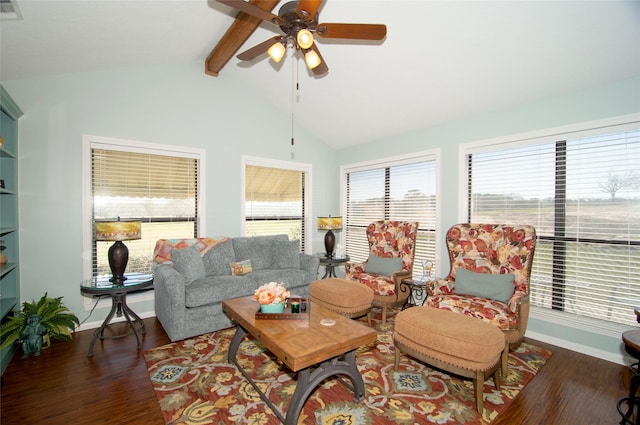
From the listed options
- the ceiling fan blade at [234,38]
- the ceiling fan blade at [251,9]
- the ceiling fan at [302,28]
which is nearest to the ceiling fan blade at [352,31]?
the ceiling fan at [302,28]

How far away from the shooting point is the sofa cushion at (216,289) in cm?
314

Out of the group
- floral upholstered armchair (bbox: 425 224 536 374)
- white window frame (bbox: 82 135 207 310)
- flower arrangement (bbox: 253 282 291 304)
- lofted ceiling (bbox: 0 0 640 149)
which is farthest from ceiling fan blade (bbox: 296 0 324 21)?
white window frame (bbox: 82 135 207 310)

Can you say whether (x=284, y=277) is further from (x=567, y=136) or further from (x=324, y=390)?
(x=567, y=136)

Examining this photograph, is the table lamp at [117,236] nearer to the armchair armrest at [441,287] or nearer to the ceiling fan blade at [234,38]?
the ceiling fan blade at [234,38]

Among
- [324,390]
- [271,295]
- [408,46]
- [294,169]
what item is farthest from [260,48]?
[324,390]

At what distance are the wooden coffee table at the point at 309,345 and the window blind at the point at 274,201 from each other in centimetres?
257

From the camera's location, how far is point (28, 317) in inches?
110

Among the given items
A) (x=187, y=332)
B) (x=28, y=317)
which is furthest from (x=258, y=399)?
(x=28, y=317)

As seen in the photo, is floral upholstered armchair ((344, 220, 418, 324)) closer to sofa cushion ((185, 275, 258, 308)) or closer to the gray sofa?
the gray sofa

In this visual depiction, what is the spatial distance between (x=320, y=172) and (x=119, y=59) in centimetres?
338

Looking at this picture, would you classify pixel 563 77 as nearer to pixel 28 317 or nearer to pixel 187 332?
pixel 187 332

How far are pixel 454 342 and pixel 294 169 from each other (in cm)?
389

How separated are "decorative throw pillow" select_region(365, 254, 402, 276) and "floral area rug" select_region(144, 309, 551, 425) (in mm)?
1161

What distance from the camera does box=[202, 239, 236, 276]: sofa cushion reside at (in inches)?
152
